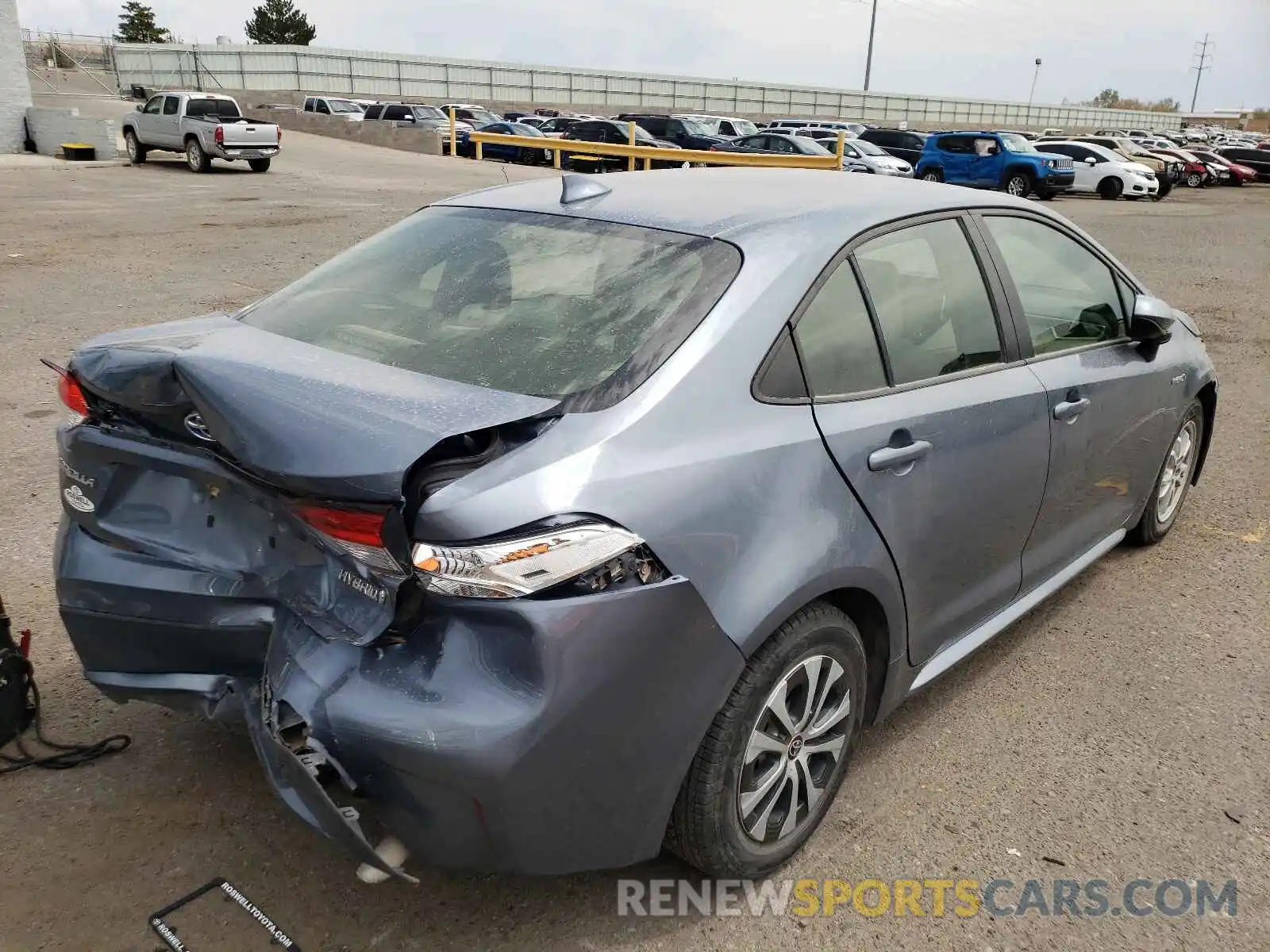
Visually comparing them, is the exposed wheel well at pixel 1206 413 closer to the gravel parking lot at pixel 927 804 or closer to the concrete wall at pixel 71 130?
the gravel parking lot at pixel 927 804

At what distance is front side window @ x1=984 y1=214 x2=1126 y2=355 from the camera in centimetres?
340

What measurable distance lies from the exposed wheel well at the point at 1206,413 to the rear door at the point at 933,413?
189 cm

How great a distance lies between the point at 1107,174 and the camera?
94.3 feet

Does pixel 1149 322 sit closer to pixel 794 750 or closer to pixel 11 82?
pixel 794 750

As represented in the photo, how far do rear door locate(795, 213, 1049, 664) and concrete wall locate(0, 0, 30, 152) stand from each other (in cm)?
2999

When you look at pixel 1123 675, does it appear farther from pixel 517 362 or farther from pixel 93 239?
pixel 93 239

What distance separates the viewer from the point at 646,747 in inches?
84.0

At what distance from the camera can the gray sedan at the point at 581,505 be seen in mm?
1991

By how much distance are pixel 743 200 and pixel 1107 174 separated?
29.9 m

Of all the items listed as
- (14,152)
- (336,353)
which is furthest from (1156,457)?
(14,152)

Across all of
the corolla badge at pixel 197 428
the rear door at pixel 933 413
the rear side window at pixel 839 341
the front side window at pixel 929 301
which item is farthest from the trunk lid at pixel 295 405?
the front side window at pixel 929 301

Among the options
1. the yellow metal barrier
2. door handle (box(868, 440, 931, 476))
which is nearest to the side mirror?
door handle (box(868, 440, 931, 476))
